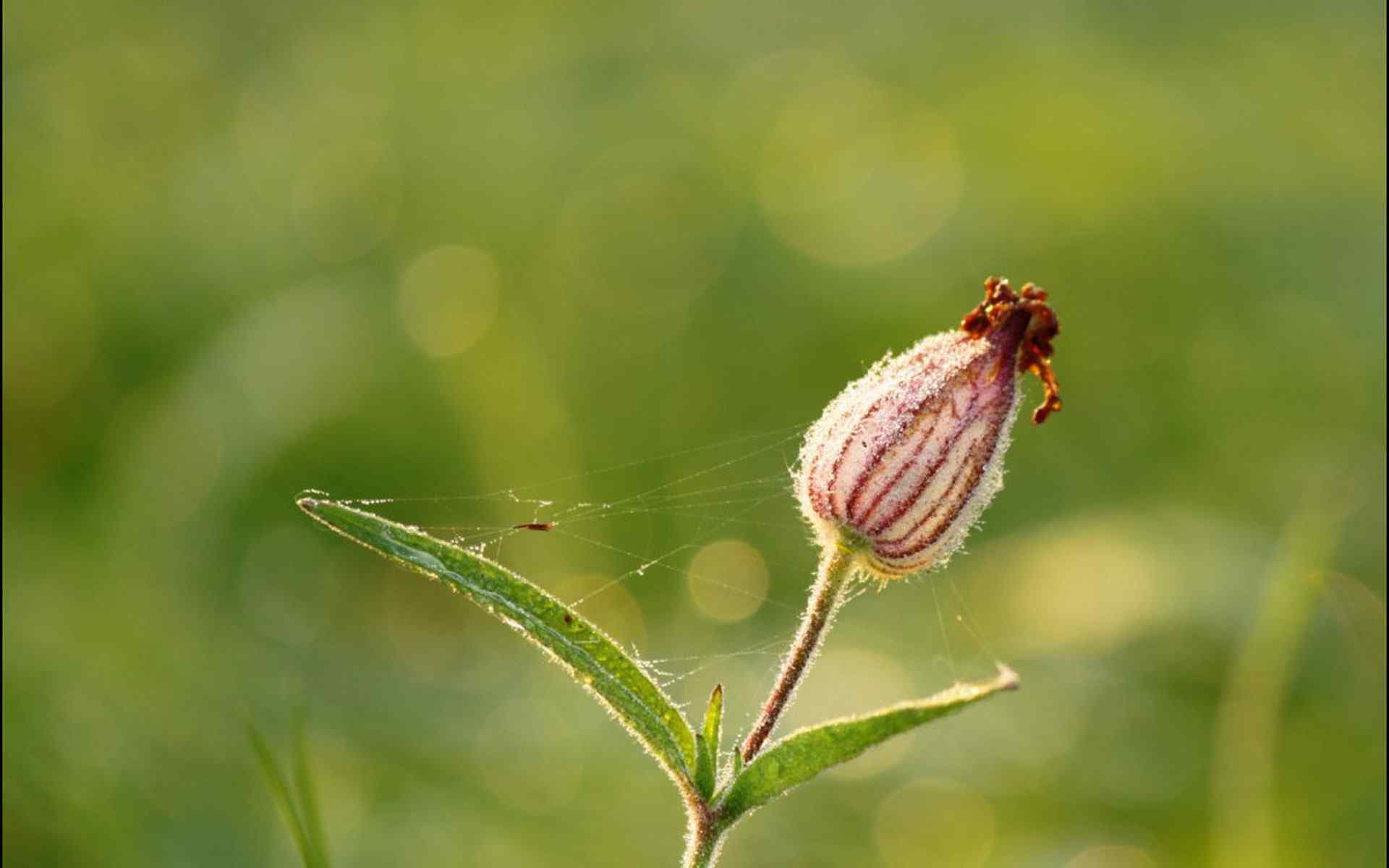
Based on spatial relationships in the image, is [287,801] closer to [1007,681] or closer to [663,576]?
[1007,681]

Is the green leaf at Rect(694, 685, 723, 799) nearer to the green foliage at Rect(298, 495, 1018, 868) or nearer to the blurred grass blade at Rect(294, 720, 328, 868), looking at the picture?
the green foliage at Rect(298, 495, 1018, 868)

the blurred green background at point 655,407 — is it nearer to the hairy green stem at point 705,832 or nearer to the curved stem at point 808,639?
the curved stem at point 808,639

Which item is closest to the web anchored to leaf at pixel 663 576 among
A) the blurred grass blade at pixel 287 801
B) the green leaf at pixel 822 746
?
the green leaf at pixel 822 746

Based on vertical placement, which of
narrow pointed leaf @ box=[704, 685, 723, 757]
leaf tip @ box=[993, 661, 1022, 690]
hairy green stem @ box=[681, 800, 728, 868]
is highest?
narrow pointed leaf @ box=[704, 685, 723, 757]

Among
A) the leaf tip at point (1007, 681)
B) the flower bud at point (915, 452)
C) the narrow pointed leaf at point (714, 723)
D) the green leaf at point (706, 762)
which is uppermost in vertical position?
the flower bud at point (915, 452)

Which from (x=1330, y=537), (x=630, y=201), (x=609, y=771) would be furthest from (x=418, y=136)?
(x=1330, y=537)

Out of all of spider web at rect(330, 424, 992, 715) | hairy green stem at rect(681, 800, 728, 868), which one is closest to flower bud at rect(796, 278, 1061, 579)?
hairy green stem at rect(681, 800, 728, 868)

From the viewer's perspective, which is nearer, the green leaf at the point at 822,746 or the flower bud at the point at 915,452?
the green leaf at the point at 822,746
